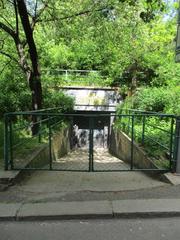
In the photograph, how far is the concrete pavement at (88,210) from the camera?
4215mm

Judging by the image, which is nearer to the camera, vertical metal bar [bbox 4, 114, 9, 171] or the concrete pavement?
the concrete pavement

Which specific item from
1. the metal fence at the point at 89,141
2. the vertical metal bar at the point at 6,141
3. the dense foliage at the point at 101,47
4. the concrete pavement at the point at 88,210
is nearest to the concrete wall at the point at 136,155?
the metal fence at the point at 89,141

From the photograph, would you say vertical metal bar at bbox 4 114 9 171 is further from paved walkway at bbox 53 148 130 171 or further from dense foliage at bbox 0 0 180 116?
dense foliage at bbox 0 0 180 116

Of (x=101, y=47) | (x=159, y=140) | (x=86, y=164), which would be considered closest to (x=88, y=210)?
(x=86, y=164)

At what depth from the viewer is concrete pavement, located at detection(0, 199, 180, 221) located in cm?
421

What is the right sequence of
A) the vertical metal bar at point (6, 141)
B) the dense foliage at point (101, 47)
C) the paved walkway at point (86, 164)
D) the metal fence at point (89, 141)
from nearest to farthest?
the vertical metal bar at point (6, 141), the metal fence at point (89, 141), the paved walkway at point (86, 164), the dense foliage at point (101, 47)

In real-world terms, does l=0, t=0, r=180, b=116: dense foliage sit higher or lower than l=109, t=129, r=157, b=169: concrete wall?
higher

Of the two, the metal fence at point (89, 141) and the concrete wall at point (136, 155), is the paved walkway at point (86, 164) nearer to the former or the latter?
the metal fence at point (89, 141)

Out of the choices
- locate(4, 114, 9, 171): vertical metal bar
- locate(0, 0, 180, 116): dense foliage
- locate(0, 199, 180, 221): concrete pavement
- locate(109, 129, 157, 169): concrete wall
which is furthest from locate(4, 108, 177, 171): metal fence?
locate(0, 0, 180, 116): dense foliage

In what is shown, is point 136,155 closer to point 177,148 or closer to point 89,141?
point 89,141

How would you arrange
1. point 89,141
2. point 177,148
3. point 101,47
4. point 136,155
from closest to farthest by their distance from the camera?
point 177,148 < point 89,141 < point 136,155 < point 101,47

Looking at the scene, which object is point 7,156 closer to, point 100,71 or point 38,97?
point 38,97

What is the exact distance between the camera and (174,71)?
17.6 meters

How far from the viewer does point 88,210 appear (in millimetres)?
4359
